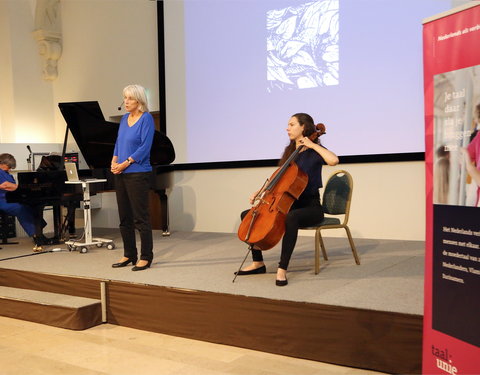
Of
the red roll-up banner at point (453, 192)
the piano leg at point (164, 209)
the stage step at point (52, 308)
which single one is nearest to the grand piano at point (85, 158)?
the piano leg at point (164, 209)

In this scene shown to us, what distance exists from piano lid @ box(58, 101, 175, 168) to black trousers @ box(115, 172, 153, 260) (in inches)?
49.7

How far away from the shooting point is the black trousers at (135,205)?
3.70m

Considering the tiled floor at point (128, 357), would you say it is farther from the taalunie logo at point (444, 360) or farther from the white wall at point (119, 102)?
the white wall at point (119, 102)

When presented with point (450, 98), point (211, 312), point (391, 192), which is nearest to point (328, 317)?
point (211, 312)

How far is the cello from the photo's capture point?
309 centimetres

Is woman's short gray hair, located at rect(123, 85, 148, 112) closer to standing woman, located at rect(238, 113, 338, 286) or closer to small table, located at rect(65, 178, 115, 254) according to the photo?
standing woman, located at rect(238, 113, 338, 286)

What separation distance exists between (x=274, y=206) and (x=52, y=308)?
5.41 feet

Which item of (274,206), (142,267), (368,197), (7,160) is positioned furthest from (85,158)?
(368,197)

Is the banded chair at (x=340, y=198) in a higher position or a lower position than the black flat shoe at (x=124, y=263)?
higher

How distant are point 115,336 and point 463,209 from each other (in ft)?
7.38

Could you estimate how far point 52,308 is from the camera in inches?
137

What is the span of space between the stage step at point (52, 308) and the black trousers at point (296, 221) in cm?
114

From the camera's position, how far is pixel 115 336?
10.6ft

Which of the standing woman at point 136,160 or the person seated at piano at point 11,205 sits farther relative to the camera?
the person seated at piano at point 11,205
